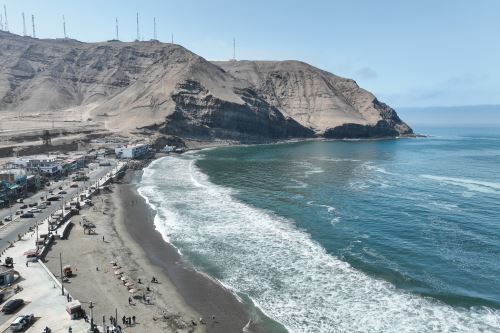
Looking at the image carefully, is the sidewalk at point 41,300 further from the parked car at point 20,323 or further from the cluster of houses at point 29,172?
the cluster of houses at point 29,172

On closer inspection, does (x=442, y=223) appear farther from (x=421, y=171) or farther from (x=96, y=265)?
(x=421, y=171)

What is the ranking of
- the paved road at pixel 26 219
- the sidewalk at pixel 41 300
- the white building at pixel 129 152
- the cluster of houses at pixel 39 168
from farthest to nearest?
1. the white building at pixel 129 152
2. the cluster of houses at pixel 39 168
3. the paved road at pixel 26 219
4. the sidewalk at pixel 41 300

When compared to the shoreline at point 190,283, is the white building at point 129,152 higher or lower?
higher

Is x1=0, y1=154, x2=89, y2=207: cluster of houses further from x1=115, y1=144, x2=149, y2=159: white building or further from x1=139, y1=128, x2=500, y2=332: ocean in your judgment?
x1=139, y1=128, x2=500, y2=332: ocean

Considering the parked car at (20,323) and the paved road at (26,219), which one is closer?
the parked car at (20,323)

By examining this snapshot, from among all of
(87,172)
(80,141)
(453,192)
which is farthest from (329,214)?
(80,141)

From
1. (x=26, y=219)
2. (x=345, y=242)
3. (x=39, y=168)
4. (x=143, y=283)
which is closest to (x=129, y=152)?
(x=39, y=168)

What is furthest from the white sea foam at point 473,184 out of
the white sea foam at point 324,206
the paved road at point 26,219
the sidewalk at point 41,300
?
the sidewalk at point 41,300

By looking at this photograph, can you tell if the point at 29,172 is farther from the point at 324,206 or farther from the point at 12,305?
the point at 12,305
